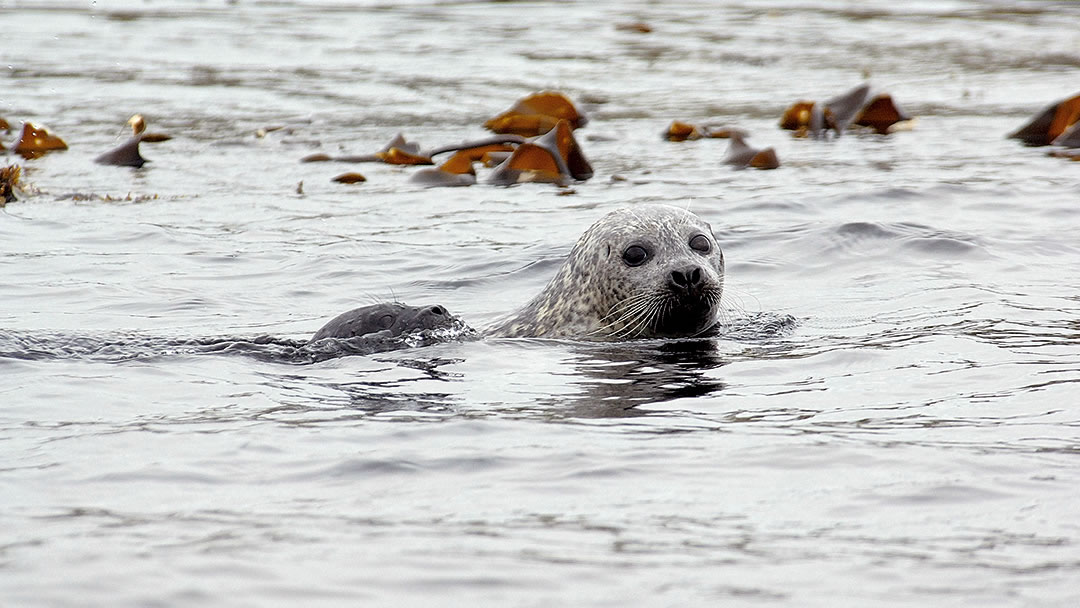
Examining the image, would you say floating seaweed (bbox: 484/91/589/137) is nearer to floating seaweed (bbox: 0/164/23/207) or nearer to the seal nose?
floating seaweed (bbox: 0/164/23/207)

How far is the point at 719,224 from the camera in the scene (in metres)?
9.60

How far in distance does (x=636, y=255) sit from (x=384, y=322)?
3.88 ft

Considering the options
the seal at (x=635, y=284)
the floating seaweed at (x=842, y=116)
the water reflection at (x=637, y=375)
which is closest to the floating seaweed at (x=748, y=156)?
the floating seaweed at (x=842, y=116)

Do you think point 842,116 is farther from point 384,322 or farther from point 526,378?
point 526,378

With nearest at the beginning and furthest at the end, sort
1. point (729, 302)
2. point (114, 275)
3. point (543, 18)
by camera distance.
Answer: point (729, 302) < point (114, 275) < point (543, 18)

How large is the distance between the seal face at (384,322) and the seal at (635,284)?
596 mm

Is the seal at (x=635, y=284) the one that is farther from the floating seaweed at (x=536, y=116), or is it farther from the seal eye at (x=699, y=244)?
the floating seaweed at (x=536, y=116)

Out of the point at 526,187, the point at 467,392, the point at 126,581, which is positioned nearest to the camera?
the point at 126,581

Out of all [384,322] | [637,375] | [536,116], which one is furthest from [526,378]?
[536,116]

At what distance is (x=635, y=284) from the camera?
6.91 meters

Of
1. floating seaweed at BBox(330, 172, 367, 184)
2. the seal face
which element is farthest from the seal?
floating seaweed at BBox(330, 172, 367, 184)

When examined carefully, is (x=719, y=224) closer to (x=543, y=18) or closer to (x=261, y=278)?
(x=261, y=278)

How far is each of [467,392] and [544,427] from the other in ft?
2.20

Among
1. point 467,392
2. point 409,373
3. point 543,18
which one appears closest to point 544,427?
point 467,392
